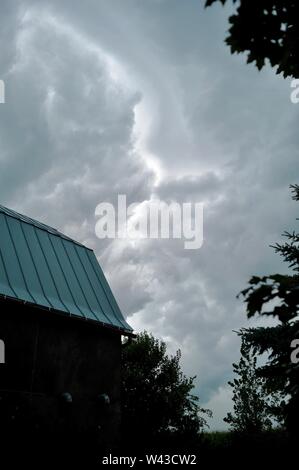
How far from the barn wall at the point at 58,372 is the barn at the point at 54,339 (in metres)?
0.03

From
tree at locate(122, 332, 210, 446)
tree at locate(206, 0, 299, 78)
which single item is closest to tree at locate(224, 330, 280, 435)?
tree at locate(122, 332, 210, 446)

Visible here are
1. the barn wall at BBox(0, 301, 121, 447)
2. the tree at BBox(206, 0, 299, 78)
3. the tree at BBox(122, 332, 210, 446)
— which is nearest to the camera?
the tree at BBox(206, 0, 299, 78)

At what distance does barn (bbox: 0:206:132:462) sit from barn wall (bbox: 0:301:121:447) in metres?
0.03

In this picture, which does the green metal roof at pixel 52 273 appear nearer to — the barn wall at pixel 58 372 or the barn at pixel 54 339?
the barn at pixel 54 339

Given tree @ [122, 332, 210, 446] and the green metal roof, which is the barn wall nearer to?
the green metal roof

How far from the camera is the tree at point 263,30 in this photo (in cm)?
438

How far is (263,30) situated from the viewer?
450cm

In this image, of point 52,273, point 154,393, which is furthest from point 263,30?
point 154,393

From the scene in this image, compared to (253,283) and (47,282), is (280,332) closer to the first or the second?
(47,282)

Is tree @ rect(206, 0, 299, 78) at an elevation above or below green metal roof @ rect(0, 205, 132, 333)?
below

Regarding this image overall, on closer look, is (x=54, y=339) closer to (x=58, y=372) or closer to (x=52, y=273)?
(x=58, y=372)

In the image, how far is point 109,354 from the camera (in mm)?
17906

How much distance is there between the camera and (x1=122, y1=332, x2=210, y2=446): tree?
33303mm

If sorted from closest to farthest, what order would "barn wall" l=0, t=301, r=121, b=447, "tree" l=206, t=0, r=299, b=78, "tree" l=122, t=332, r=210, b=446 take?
"tree" l=206, t=0, r=299, b=78, "barn wall" l=0, t=301, r=121, b=447, "tree" l=122, t=332, r=210, b=446
